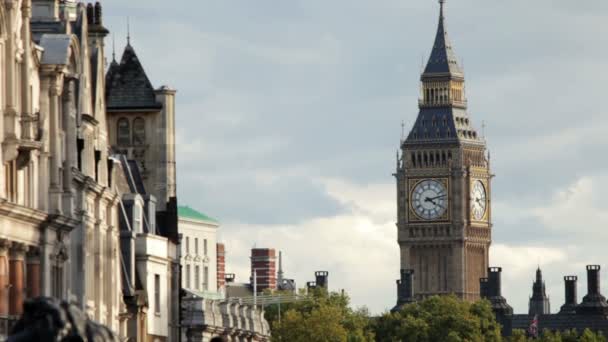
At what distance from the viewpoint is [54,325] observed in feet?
57.6

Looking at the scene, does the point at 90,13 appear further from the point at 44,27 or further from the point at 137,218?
the point at 44,27

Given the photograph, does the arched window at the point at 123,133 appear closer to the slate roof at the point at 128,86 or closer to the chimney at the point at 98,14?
the slate roof at the point at 128,86

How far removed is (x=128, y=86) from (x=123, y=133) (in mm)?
1583

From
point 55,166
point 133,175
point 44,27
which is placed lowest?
point 55,166

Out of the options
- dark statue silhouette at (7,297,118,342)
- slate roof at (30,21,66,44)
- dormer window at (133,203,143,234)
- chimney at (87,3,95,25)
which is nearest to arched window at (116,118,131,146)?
dormer window at (133,203,143,234)

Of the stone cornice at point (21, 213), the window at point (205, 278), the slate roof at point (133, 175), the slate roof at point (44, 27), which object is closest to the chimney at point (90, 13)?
the slate roof at point (133, 175)

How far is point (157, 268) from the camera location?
82.9 m

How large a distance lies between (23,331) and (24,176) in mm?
36828

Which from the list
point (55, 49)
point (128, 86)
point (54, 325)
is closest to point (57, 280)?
point (55, 49)

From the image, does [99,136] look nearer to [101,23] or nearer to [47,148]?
[101,23]

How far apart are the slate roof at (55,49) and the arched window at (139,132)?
30.0m

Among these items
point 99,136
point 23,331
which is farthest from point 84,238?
point 23,331

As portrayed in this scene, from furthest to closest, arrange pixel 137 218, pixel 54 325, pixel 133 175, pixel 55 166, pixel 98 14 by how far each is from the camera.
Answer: pixel 133 175
pixel 137 218
pixel 98 14
pixel 55 166
pixel 54 325

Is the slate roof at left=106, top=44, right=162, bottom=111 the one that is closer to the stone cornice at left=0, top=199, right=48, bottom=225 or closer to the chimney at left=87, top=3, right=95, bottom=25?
the chimney at left=87, top=3, right=95, bottom=25
